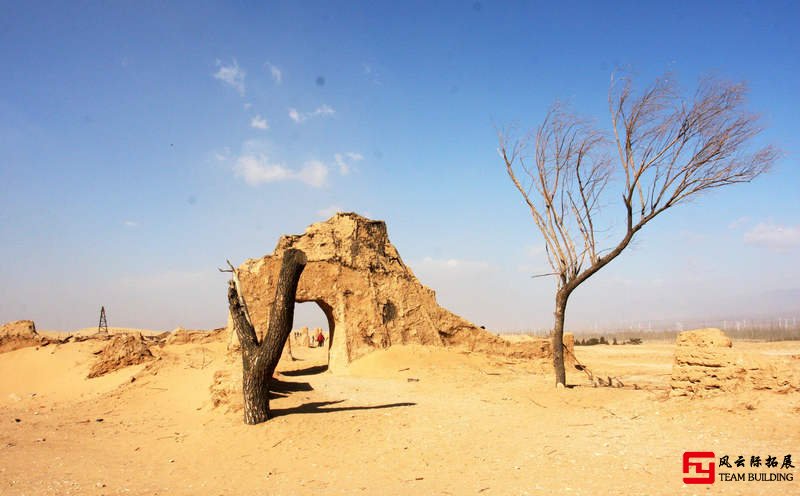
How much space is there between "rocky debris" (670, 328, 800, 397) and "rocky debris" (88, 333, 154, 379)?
1328 centimetres

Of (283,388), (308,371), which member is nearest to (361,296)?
(308,371)

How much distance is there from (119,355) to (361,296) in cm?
698

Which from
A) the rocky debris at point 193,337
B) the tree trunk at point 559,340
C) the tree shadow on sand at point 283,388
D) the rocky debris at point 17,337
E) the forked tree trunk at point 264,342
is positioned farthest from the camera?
the rocky debris at point 193,337

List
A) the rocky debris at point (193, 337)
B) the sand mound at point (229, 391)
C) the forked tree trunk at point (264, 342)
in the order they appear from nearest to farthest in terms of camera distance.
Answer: the forked tree trunk at point (264, 342)
the sand mound at point (229, 391)
the rocky debris at point (193, 337)

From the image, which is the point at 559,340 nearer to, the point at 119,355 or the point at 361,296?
the point at 361,296

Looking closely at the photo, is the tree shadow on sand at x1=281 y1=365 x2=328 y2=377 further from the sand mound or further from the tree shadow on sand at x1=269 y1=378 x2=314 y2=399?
the sand mound

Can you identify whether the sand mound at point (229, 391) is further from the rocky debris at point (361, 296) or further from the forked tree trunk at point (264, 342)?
the rocky debris at point (361, 296)

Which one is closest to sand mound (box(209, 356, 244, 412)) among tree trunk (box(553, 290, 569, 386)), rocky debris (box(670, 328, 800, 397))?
tree trunk (box(553, 290, 569, 386))

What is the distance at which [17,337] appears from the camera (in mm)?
15516

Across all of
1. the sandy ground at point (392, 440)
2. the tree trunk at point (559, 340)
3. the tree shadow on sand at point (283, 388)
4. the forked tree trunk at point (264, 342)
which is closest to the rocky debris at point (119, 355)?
the sandy ground at point (392, 440)

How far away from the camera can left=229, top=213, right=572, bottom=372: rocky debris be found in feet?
47.2

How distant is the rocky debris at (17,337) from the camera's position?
15260mm

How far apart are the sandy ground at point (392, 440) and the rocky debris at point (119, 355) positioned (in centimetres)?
157

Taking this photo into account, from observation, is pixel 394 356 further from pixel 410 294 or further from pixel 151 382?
pixel 151 382
